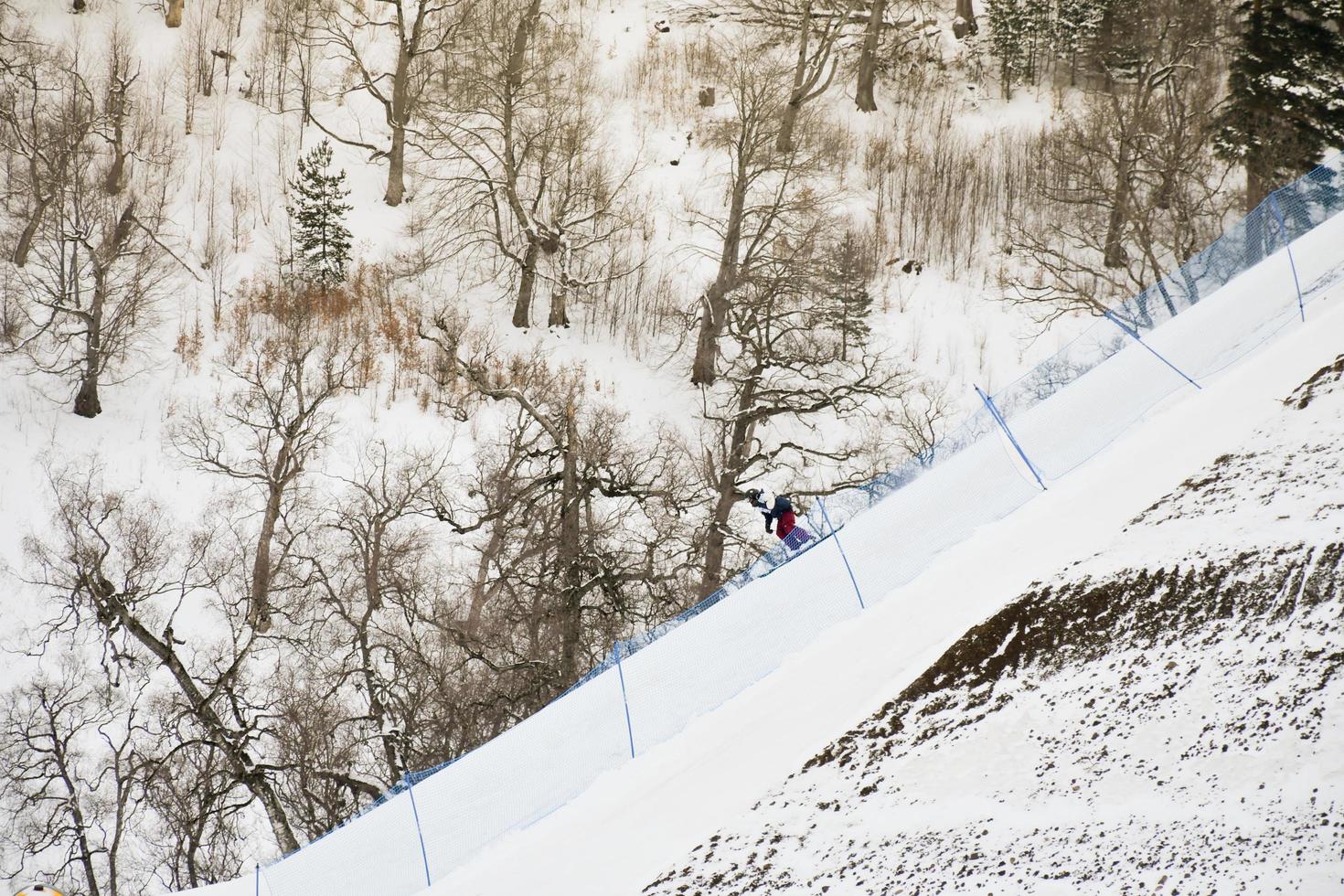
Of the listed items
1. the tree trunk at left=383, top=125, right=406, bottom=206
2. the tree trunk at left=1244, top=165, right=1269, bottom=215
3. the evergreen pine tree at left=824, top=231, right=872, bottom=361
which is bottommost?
the tree trunk at left=1244, top=165, right=1269, bottom=215

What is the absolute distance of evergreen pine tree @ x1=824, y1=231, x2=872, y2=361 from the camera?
29.6 m

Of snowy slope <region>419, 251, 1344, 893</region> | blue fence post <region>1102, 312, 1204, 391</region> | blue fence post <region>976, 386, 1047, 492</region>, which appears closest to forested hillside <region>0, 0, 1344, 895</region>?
blue fence post <region>1102, 312, 1204, 391</region>

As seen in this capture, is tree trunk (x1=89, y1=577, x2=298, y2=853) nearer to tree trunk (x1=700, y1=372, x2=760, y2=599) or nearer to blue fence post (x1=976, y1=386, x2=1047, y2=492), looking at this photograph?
tree trunk (x1=700, y1=372, x2=760, y2=599)

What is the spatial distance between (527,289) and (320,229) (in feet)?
18.5

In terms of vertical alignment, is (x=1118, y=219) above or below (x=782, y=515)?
above

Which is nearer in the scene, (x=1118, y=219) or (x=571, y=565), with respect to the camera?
(x=571, y=565)

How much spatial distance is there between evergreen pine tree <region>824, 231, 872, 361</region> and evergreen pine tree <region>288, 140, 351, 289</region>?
12901 mm

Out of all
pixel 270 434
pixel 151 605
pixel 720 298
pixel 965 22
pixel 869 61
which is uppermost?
pixel 965 22

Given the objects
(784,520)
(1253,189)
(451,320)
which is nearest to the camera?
(784,520)

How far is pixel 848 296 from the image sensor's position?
30062 millimetres

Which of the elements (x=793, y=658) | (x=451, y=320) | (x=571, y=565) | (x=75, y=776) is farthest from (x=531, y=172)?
(x=793, y=658)

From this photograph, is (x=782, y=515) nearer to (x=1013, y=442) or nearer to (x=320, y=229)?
(x=1013, y=442)

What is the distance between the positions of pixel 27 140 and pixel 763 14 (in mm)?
22997

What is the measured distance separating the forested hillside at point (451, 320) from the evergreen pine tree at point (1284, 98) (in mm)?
98
